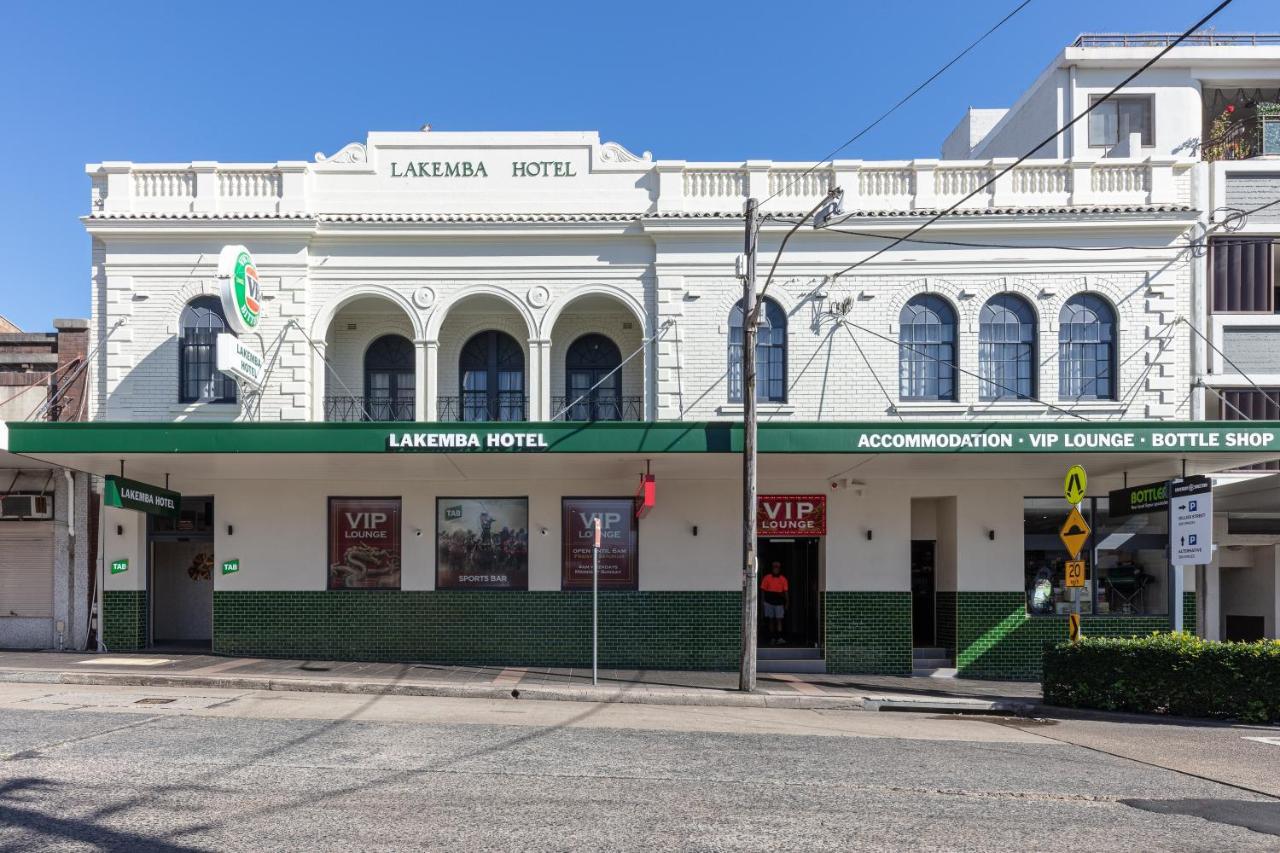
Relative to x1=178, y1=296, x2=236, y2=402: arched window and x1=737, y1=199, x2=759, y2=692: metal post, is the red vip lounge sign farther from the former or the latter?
x1=178, y1=296, x2=236, y2=402: arched window

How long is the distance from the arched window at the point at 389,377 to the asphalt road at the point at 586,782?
779 cm

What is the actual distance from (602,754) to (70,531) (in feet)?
42.7

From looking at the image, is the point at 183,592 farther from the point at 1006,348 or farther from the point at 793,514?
the point at 1006,348

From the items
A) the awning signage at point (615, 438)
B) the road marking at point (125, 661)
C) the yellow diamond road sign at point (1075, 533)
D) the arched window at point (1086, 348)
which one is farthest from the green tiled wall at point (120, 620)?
the arched window at point (1086, 348)

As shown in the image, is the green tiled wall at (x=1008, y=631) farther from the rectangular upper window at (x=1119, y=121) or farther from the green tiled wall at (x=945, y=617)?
the rectangular upper window at (x=1119, y=121)

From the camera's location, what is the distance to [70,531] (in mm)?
17703

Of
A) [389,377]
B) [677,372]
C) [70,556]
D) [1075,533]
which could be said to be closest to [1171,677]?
[1075,533]

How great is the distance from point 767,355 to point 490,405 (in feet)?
18.0

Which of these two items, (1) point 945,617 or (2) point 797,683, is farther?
(1) point 945,617

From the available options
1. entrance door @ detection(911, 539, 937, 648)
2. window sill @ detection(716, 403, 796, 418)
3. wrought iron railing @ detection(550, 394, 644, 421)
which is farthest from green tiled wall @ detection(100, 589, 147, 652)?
entrance door @ detection(911, 539, 937, 648)

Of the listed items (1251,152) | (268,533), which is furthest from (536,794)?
(1251,152)

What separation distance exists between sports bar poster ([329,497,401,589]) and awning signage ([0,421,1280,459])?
10.3 feet

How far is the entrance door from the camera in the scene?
62.4ft

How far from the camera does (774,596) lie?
18.4 m
